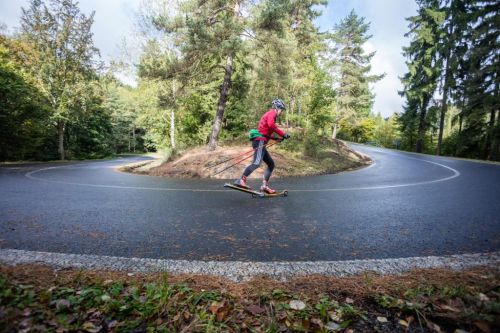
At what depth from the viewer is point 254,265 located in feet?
9.23

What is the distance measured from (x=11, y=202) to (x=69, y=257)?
4637 mm

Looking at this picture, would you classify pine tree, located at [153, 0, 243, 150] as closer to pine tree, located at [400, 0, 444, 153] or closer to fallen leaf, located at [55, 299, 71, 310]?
fallen leaf, located at [55, 299, 71, 310]

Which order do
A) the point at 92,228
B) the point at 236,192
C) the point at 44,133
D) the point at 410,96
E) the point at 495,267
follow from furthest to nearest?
1. the point at 410,96
2. the point at 44,133
3. the point at 236,192
4. the point at 92,228
5. the point at 495,267

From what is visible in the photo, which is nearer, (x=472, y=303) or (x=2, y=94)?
(x=472, y=303)

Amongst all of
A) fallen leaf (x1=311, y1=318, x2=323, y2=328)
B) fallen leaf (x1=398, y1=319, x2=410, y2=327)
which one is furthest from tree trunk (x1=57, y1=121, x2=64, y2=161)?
fallen leaf (x1=398, y1=319, x2=410, y2=327)

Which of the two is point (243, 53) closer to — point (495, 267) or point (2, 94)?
point (495, 267)

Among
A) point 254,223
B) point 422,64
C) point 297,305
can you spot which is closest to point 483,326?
point 297,305

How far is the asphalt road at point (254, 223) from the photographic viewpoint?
347 centimetres

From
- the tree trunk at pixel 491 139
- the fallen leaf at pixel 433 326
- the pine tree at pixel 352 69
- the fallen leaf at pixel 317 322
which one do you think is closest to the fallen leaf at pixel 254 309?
the fallen leaf at pixel 317 322

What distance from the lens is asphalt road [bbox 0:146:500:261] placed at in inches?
137

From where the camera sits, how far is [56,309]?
1814 mm

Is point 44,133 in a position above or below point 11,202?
above

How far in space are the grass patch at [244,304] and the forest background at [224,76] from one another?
12.5 meters

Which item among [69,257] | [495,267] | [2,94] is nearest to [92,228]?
[69,257]
